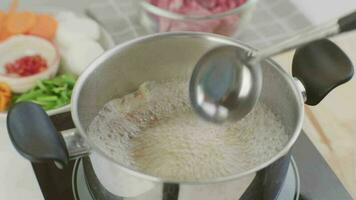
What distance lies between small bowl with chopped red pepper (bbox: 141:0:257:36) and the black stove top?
0.83ft

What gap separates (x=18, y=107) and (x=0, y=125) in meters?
0.21

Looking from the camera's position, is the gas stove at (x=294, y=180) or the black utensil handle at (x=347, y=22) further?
the gas stove at (x=294, y=180)

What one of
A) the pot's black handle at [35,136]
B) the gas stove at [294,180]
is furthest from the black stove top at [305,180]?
the pot's black handle at [35,136]

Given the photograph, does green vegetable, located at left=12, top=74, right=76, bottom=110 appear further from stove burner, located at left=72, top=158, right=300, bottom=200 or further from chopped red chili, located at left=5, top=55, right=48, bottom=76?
stove burner, located at left=72, top=158, right=300, bottom=200

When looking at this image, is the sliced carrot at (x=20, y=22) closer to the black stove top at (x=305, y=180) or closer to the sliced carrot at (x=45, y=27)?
the sliced carrot at (x=45, y=27)

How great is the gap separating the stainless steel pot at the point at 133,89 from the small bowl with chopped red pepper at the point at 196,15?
7.8 inches

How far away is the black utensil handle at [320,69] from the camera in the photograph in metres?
0.48

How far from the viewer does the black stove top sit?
51 centimetres

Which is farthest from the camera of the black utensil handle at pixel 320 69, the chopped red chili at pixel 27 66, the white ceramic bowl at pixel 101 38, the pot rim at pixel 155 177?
the chopped red chili at pixel 27 66

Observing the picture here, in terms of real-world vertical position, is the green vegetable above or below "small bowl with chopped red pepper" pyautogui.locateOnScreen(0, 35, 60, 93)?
below

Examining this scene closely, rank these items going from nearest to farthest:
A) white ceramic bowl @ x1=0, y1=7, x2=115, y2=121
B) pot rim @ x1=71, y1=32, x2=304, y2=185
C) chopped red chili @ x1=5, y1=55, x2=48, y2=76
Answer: pot rim @ x1=71, y1=32, x2=304, y2=185, white ceramic bowl @ x1=0, y1=7, x2=115, y2=121, chopped red chili @ x1=5, y1=55, x2=48, y2=76

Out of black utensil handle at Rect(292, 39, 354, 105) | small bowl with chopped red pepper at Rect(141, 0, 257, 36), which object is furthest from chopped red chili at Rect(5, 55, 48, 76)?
black utensil handle at Rect(292, 39, 354, 105)

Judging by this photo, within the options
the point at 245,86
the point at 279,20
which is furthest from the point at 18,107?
the point at 279,20

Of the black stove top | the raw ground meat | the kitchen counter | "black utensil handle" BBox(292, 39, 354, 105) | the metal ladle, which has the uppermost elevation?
the metal ladle
